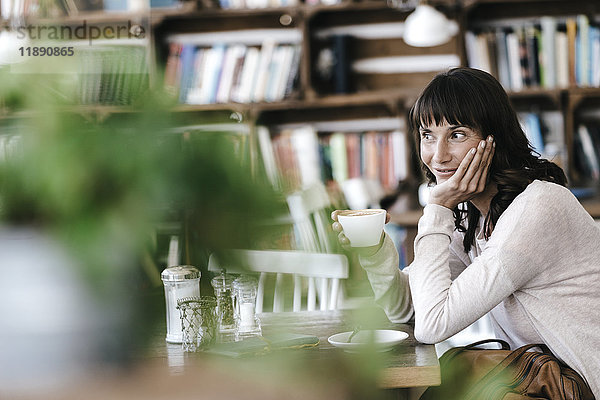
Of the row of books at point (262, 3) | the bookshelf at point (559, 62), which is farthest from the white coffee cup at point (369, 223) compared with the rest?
the row of books at point (262, 3)

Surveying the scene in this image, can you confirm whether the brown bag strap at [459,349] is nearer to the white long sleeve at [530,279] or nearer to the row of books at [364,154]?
the white long sleeve at [530,279]

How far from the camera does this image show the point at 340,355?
18.8 inches

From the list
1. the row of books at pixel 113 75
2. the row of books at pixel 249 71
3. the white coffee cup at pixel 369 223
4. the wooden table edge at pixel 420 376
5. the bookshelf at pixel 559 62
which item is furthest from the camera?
the row of books at pixel 249 71

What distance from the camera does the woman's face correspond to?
1505 millimetres

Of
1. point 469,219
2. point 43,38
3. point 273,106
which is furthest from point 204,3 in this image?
point 43,38

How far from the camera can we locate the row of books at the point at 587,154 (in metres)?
3.81

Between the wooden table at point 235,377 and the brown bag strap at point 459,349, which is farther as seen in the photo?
the brown bag strap at point 459,349

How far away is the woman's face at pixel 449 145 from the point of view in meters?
1.50

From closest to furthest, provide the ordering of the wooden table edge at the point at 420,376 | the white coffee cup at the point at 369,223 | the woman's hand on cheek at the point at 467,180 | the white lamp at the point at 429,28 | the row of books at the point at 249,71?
the wooden table edge at the point at 420,376
the white coffee cup at the point at 369,223
the woman's hand on cheek at the point at 467,180
the white lamp at the point at 429,28
the row of books at the point at 249,71

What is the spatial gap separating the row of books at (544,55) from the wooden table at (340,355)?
2.50m

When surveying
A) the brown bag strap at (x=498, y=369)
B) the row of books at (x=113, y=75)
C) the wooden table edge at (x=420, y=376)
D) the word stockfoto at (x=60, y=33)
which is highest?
the word stockfoto at (x=60, y=33)

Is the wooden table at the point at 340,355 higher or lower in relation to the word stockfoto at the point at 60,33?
lower

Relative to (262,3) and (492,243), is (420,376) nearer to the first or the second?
(492,243)

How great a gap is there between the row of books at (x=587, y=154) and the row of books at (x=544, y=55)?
26 centimetres
